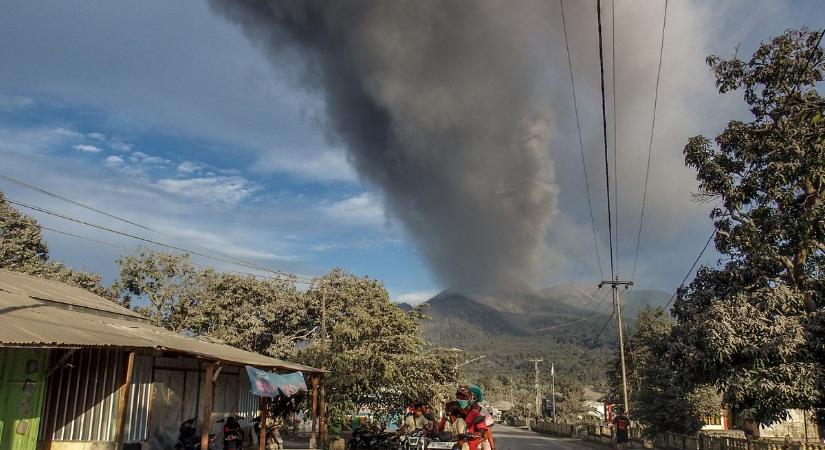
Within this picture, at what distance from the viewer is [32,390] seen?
11.4 m

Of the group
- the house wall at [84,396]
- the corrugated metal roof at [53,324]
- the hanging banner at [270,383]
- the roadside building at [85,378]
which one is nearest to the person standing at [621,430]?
the hanging banner at [270,383]

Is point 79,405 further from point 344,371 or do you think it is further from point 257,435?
point 344,371

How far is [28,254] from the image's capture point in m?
41.2

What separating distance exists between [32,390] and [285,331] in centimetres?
2823

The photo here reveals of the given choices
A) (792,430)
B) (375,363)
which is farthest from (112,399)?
(792,430)

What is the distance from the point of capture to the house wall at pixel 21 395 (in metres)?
10.6

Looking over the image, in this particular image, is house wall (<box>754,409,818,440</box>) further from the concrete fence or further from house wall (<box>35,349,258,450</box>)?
house wall (<box>35,349,258,450</box>)

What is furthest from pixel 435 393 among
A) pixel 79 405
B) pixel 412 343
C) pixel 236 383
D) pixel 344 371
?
pixel 79 405

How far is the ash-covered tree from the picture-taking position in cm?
1523

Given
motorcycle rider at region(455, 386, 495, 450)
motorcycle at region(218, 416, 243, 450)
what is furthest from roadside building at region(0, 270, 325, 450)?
motorcycle rider at region(455, 386, 495, 450)

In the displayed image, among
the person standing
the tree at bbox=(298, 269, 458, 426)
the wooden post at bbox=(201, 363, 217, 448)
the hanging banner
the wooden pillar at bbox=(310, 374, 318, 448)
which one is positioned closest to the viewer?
the wooden post at bbox=(201, 363, 217, 448)

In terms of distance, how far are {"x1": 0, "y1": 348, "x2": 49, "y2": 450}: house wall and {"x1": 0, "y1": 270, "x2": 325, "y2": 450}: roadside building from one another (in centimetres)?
2

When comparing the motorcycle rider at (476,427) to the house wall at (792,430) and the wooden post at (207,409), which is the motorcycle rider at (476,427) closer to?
the wooden post at (207,409)

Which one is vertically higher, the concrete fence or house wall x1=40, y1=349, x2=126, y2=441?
house wall x1=40, y1=349, x2=126, y2=441
